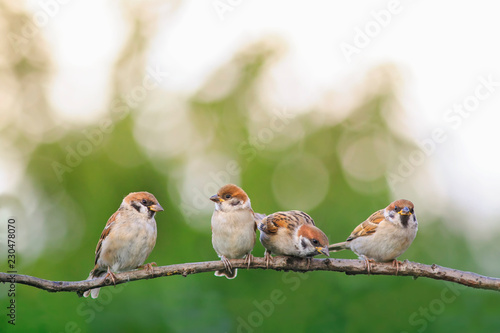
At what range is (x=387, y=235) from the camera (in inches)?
238

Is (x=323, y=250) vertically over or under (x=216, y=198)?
under

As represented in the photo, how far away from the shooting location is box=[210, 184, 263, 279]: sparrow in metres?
5.62

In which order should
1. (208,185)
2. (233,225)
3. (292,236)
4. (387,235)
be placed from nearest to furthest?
(292,236) < (233,225) < (387,235) < (208,185)

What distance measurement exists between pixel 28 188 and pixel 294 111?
7.31 metres

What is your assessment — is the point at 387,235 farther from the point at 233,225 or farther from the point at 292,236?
the point at 233,225

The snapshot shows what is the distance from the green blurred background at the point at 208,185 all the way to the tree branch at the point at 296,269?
5.88m

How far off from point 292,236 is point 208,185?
6112 millimetres

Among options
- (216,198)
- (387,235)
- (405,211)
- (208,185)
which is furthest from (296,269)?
(208,185)

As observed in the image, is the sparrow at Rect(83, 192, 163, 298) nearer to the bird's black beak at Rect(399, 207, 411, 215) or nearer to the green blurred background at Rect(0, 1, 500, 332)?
the bird's black beak at Rect(399, 207, 411, 215)

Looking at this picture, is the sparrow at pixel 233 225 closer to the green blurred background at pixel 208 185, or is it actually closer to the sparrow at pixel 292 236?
the sparrow at pixel 292 236

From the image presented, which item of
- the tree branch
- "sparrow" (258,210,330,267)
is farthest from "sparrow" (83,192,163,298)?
"sparrow" (258,210,330,267)

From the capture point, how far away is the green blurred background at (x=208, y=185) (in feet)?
39.8

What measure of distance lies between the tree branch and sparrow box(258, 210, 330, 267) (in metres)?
0.15

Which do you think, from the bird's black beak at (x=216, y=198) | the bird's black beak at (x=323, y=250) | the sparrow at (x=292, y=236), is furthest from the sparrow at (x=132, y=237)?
the bird's black beak at (x=323, y=250)
